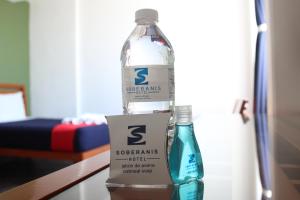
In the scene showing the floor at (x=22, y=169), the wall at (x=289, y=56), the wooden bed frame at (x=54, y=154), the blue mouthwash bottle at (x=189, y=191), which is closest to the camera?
the blue mouthwash bottle at (x=189, y=191)

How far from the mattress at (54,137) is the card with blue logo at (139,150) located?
208 centimetres

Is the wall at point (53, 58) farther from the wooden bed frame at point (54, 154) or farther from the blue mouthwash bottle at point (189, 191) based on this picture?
the blue mouthwash bottle at point (189, 191)

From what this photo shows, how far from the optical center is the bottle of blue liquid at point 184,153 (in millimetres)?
457

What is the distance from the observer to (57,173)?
537 mm

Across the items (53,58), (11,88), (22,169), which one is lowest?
(22,169)

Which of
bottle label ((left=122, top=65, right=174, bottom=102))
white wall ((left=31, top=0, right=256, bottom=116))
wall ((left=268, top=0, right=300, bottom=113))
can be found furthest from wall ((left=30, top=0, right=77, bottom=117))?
bottle label ((left=122, top=65, right=174, bottom=102))

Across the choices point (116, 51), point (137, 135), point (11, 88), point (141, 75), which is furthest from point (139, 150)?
point (11, 88)

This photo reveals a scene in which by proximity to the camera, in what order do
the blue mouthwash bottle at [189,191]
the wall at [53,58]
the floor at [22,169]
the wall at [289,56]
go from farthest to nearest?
A: the wall at [53,58], the floor at [22,169], the wall at [289,56], the blue mouthwash bottle at [189,191]

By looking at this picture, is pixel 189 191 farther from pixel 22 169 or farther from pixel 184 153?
pixel 22 169

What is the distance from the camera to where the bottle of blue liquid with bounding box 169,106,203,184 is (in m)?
0.46

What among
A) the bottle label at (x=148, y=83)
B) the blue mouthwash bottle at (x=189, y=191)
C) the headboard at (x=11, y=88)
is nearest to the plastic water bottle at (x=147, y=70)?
the bottle label at (x=148, y=83)

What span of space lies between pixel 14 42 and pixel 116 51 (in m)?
1.46

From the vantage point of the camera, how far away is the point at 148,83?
1.63 ft

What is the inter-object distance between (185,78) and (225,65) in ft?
1.82
